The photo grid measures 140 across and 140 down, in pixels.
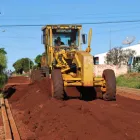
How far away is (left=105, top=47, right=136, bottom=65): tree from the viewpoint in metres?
49.5

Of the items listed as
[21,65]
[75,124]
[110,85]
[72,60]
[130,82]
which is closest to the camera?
[75,124]

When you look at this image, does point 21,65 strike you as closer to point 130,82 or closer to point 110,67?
point 110,67

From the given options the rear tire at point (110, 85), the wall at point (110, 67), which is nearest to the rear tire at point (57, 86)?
the rear tire at point (110, 85)

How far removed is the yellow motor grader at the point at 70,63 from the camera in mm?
14070

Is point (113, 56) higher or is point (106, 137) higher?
point (113, 56)

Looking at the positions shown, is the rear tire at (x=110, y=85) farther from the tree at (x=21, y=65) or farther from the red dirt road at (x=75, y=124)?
the tree at (x=21, y=65)

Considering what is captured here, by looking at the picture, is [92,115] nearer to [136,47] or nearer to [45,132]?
[45,132]

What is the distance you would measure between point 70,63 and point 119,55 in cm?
3467

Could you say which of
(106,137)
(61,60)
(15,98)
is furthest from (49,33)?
(106,137)

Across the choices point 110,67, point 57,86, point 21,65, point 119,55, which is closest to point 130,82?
point 110,67

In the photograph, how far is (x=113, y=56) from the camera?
5066 centimetres

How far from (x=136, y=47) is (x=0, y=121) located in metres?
41.1

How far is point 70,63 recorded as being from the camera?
16094 mm

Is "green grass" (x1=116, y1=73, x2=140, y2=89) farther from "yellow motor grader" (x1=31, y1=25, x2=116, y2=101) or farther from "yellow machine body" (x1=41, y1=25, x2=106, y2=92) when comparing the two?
"yellow machine body" (x1=41, y1=25, x2=106, y2=92)
